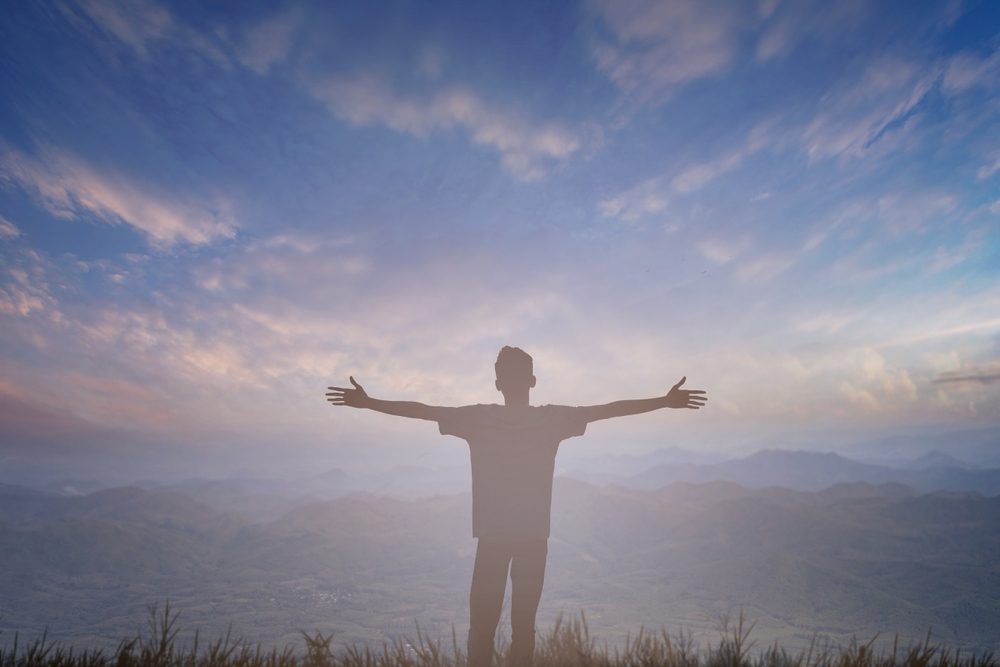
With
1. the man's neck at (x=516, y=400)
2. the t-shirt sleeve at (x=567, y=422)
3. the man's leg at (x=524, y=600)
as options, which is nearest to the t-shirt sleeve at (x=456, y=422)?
the man's neck at (x=516, y=400)

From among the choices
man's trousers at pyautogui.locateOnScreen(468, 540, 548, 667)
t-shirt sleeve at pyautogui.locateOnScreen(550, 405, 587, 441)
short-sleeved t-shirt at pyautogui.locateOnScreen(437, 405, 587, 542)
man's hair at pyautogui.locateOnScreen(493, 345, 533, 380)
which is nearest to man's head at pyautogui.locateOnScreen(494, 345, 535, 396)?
man's hair at pyautogui.locateOnScreen(493, 345, 533, 380)

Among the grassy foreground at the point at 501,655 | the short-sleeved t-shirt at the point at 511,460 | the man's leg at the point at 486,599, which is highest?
the short-sleeved t-shirt at the point at 511,460

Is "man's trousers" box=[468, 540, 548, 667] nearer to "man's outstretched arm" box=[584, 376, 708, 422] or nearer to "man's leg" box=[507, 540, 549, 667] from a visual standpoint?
"man's leg" box=[507, 540, 549, 667]

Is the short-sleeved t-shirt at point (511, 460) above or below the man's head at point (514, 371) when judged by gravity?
below

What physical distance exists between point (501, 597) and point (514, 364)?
2887mm

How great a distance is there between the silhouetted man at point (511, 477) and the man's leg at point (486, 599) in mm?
10

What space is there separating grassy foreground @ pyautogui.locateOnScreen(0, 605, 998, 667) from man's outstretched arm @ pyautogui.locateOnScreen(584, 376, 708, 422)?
267 cm

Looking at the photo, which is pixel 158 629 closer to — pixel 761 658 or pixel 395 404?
pixel 395 404

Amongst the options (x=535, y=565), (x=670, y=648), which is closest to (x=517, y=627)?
(x=535, y=565)

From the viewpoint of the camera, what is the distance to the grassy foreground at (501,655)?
18.0ft

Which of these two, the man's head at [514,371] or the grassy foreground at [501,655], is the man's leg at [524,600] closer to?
the grassy foreground at [501,655]

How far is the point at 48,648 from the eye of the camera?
5.44 meters

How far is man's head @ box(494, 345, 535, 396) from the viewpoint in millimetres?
6457

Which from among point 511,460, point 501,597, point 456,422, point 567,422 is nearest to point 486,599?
point 501,597
